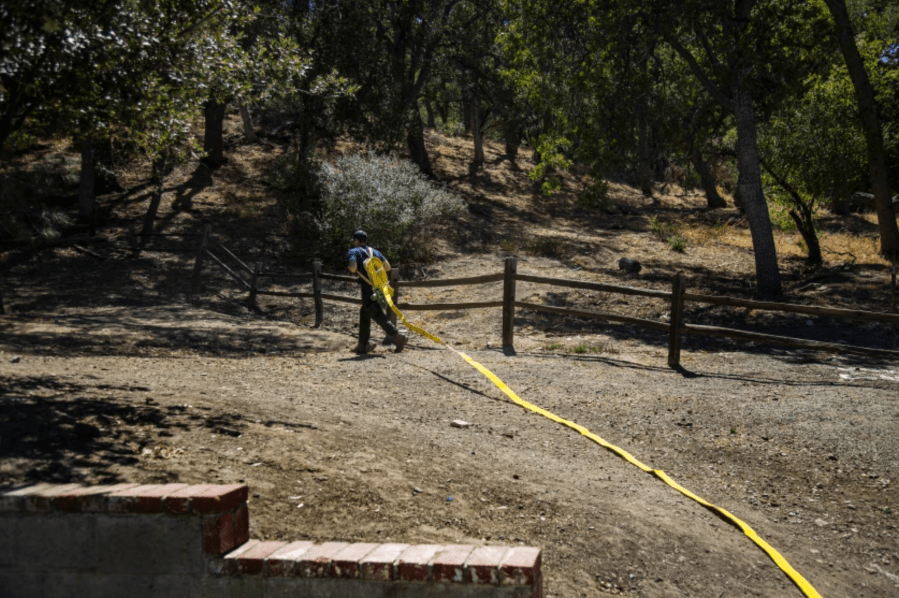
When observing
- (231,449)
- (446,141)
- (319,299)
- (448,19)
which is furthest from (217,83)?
(446,141)

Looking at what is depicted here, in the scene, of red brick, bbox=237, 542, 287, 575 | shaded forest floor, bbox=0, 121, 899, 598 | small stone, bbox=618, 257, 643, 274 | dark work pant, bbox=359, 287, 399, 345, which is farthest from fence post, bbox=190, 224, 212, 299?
red brick, bbox=237, 542, 287, 575

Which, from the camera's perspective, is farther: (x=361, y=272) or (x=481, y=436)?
(x=361, y=272)

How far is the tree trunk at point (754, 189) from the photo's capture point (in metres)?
15.4

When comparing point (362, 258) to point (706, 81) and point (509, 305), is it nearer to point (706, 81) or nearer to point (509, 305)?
point (509, 305)

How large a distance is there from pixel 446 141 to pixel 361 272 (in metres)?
28.6

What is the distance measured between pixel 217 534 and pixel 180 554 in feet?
0.81

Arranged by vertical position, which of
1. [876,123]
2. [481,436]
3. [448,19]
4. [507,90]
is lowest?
[481,436]

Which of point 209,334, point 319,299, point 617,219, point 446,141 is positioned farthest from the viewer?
point 446,141

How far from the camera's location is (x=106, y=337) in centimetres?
1130

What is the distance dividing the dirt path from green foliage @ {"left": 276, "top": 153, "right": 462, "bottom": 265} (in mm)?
9611

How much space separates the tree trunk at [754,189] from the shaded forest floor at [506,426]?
1093mm

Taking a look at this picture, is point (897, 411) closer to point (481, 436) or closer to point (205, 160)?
point (481, 436)

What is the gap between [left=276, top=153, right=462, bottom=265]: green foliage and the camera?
19688mm

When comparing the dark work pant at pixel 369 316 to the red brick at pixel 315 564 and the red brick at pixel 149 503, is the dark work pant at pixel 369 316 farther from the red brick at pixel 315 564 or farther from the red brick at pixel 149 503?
the red brick at pixel 315 564
